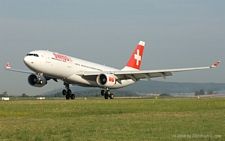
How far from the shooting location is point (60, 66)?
47.7m

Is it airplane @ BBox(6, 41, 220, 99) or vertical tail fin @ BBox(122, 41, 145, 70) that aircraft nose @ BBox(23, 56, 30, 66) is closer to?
Answer: airplane @ BBox(6, 41, 220, 99)

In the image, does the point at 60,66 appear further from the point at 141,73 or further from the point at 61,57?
the point at 141,73

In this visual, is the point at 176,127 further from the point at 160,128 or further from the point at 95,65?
the point at 95,65

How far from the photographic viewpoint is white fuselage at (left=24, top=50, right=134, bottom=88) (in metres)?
45.3

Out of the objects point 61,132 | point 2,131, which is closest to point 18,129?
point 2,131

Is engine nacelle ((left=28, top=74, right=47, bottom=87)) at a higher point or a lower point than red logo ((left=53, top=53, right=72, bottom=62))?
lower

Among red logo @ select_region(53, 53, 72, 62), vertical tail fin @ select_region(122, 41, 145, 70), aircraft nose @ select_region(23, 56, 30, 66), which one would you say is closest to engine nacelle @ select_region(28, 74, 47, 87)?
red logo @ select_region(53, 53, 72, 62)

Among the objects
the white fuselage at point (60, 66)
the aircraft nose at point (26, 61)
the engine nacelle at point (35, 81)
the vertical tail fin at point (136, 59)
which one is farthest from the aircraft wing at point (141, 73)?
the vertical tail fin at point (136, 59)

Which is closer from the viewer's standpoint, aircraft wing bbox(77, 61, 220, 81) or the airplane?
the airplane

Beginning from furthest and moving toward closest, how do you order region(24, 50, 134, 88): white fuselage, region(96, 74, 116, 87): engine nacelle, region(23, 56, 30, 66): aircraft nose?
1. region(96, 74, 116, 87): engine nacelle
2. region(24, 50, 134, 88): white fuselage
3. region(23, 56, 30, 66): aircraft nose

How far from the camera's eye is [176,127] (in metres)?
17.4

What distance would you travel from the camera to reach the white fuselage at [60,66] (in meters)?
45.3

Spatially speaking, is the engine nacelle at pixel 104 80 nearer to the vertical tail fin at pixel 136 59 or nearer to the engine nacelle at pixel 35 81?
the engine nacelle at pixel 35 81

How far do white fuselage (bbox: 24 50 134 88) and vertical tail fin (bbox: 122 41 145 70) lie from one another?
8.86 m
